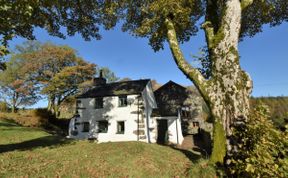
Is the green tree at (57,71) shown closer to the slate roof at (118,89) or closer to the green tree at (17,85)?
the green tree at (17,85)

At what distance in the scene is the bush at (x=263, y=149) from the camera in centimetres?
511

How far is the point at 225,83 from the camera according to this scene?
7.84 metres

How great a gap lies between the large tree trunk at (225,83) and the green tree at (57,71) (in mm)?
33643

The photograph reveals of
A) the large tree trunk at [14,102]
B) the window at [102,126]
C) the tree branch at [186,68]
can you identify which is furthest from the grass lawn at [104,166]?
the large tree trunk at [14,102]

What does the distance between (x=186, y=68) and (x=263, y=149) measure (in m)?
4.44

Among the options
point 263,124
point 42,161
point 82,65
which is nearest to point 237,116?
point 263,124

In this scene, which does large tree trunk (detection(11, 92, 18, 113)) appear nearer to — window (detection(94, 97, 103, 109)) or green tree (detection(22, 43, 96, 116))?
green tree (detection(22, 43, 96, 116))

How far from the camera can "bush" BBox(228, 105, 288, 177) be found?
201 inches

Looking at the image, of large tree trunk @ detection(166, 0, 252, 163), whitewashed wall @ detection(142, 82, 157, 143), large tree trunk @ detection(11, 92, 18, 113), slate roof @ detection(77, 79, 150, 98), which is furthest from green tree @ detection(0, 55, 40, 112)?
large tree trunk @ detection(166, 0, 252, 163)

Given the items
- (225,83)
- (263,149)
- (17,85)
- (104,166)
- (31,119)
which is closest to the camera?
(263,149)

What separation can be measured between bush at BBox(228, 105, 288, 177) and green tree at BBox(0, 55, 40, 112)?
134ft

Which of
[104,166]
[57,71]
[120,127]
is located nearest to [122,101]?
[120,127]

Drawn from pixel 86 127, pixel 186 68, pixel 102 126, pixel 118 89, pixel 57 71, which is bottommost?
pixel 86 127

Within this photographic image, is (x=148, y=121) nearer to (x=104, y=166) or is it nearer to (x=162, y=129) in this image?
(x=162, y=129)
